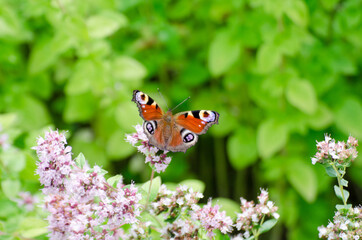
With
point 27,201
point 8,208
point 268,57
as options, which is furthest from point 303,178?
point 8,208

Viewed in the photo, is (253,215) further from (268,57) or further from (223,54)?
(223,54)

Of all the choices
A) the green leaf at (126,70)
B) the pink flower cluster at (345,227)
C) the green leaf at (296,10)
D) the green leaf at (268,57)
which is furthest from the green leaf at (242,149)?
the pink flower cluster at (345,227)

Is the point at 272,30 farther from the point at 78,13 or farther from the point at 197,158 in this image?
the point at 197,158

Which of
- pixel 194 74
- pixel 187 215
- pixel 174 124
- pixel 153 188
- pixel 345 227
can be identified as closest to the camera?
pixel 345 227

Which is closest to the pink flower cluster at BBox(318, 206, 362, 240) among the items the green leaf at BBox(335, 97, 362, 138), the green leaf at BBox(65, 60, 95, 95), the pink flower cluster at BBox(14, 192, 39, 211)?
the pink flower cluster at BBox(14, 192, 39, 211)

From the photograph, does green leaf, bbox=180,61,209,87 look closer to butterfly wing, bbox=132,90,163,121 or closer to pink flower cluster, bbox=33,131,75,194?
butterfly wing, bbox=132,90,163,121

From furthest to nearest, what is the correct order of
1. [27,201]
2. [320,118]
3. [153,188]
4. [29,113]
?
[29,113]
[320,118]
[27,201]
[153,188]

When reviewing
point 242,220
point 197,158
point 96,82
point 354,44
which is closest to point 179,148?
point 242,220
